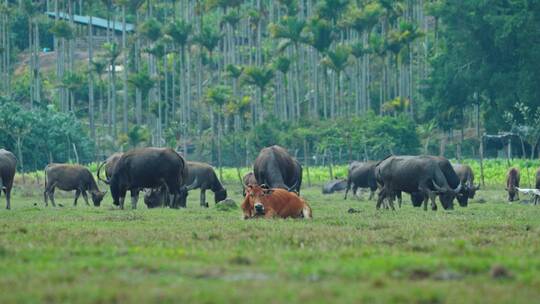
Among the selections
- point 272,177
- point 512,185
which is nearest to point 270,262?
point 272,177

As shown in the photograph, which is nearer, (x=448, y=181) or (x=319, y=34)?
(x=448, y=181)

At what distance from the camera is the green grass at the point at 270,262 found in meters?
11.9

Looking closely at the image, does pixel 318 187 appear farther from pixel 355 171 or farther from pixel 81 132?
pixel 81 132

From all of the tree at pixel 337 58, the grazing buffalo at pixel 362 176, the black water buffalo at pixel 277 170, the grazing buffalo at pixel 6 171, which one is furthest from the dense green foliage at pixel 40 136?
the black water buffalo at pixel 277 170

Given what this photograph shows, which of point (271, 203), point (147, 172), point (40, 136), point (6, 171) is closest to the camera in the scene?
point (271, 203)

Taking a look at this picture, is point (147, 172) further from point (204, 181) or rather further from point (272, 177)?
point (204, 181)

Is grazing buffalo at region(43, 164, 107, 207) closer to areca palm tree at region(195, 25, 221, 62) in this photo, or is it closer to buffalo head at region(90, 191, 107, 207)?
buffalo head at region(90, 191, 107, 207)

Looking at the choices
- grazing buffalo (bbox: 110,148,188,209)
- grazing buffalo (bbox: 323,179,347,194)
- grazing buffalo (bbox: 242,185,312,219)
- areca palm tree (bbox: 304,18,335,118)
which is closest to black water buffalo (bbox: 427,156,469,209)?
grazing buffalo (bbox: 110,148,188,209)

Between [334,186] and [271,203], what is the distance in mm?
31789

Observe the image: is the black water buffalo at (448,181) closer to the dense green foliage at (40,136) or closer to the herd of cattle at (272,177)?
the herd of cattle at (272,177)

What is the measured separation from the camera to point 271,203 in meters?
24.8

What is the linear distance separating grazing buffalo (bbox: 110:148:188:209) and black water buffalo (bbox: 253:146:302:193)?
248 centimetres

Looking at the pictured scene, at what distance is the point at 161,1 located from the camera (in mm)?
140375

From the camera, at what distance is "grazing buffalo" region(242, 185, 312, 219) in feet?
80.8
